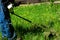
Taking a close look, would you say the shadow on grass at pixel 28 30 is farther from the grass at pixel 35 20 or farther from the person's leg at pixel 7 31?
the person's leg at pixel 7 31

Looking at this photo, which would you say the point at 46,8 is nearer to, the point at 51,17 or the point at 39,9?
the point at 39,9

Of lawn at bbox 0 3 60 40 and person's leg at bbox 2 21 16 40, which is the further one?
lawn at bbox 0 3 60 40

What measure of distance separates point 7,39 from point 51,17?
2343 mm

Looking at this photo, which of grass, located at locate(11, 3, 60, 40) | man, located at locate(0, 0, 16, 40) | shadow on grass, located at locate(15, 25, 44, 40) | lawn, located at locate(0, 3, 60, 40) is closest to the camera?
man, located at locate(0, 0, 16, 40)

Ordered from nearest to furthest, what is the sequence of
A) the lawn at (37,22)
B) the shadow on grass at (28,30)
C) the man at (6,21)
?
1. the man at (6,21)
2. the lawn at (37,22)
3. the shadow on grass at (28,30)

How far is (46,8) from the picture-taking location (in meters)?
8.73

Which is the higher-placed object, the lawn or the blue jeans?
the blue jeans

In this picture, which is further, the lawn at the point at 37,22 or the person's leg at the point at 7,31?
the lawn at the point at 37,22

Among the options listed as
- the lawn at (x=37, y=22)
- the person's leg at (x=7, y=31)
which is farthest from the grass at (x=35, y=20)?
the person's leg at (x=7, y=31)

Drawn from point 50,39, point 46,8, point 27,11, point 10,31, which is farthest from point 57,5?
point 10,31

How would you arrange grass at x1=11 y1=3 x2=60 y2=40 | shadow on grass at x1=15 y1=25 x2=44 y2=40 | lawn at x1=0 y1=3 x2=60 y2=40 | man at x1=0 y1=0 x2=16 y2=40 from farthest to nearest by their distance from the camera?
shadow on grass at x1=15 y1=25 x2=44 y2=40 → grass at x1=11 y1=3 x2=60 y2=40 → lawn at x1=0 y1=3 x2=60 y2=40 → man at x1=0 y1=0 x2=16 y2=40

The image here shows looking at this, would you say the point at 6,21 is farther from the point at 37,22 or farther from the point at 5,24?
the point at 37,22

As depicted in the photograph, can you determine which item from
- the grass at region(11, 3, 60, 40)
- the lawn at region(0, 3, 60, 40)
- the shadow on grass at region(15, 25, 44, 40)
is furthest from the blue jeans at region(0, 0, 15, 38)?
the shadow on grass at region(15, 25, 44, 40)

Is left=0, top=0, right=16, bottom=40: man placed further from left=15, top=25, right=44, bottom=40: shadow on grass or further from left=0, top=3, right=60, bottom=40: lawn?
Answer: left=15, top=25, right=44, bottom=40: shadow on grass
